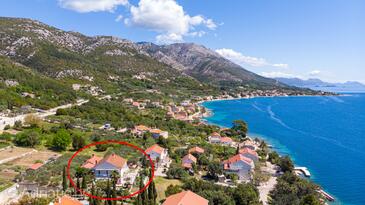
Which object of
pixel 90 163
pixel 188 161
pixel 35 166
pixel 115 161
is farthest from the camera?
pixel 188 161

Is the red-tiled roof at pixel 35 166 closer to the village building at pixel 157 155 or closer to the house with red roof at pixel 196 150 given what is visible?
the village building at pixel 157 155

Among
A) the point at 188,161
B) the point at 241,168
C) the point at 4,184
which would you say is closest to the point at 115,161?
the point at 4,184

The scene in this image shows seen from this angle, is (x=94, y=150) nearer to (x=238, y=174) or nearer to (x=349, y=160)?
(x=238, y=174)

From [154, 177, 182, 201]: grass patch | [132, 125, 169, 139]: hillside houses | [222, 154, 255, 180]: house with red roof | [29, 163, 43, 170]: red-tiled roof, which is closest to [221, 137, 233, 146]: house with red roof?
[132, 125, 169, 139]: hillside houses

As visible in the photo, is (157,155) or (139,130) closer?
(157,155)

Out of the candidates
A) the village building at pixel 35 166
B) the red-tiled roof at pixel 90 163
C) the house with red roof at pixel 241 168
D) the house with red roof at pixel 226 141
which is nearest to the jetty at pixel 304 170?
the house with red roof at pixel 241 168

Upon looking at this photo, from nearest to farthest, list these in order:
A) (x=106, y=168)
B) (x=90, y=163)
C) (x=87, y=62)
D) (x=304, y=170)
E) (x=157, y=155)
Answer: (x=106, y=168)
(x=90, y=163)
(x=157, y=155)
(x=304, y=170)
(x=87, y=62)

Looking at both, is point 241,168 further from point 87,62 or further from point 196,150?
point 87,62
